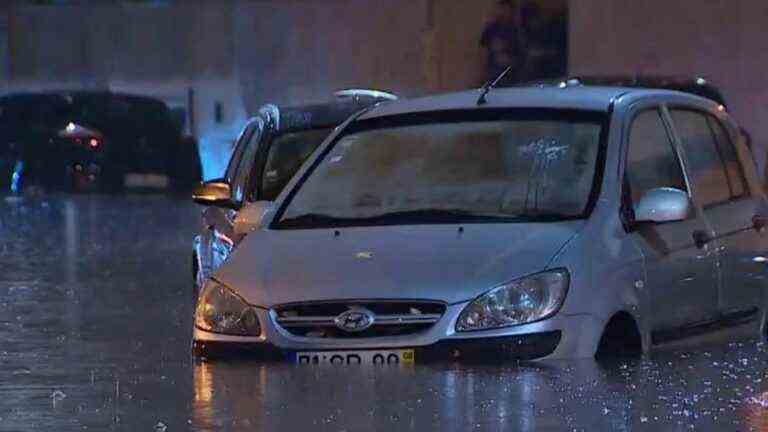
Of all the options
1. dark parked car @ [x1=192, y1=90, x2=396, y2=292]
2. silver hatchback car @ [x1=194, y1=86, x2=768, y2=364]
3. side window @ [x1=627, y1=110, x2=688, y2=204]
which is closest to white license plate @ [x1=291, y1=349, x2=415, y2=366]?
silver hatchback car @ [x1=194, y1=86, x2=768, y2=364]

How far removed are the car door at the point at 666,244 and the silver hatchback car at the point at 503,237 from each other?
1 centimetres

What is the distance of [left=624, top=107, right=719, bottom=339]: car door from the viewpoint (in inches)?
377

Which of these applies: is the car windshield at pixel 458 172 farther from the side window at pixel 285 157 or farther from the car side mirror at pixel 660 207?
the side window at pixel 285 157

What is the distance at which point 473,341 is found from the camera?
8.77 meters

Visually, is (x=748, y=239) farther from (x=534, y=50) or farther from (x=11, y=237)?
(x=534, y=50)

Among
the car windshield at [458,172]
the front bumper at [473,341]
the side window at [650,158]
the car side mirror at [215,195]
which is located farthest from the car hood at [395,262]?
the car side mirror at [215,195]

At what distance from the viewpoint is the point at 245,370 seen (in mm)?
9023

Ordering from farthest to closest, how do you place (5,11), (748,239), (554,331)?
(5,11) → (748,239) → (554,331)

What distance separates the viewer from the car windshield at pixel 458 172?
9.56 m

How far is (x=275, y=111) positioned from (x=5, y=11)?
22.0 metres

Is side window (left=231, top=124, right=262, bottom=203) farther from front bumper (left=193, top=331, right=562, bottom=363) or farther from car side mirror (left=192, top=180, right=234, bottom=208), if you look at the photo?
front bumper (left=193, top=331, right=562, bottom=363)

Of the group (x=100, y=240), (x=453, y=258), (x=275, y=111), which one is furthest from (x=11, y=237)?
(x=453, y=258)

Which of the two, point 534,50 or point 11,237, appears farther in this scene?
point 534,50

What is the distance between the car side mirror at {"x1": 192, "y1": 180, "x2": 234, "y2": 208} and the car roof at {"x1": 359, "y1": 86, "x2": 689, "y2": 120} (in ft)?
4.63
